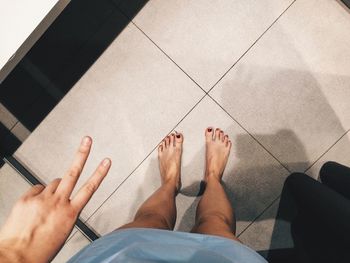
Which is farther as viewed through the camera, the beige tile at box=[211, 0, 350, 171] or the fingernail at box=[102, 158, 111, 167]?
the beige tile at box=[211, 0, 350, 171]

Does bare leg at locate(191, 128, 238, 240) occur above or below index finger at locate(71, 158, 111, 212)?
below

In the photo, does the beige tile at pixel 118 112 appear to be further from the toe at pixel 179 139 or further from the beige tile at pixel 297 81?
the beige tile at pixel 297 81

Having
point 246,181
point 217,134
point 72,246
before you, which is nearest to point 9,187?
point 72,246

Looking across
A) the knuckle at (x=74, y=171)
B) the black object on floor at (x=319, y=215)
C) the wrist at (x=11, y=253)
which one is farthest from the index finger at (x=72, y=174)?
the black object on floor at (x=319, y=215)

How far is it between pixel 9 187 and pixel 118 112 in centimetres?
61

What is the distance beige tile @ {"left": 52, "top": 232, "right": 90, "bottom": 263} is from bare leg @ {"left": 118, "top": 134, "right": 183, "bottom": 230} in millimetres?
378

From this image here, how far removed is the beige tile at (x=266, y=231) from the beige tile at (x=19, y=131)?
1.09m

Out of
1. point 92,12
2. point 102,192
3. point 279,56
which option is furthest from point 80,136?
point 279,56

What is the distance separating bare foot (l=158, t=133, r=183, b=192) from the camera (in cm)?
148

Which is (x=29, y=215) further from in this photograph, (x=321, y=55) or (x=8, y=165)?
(x=321, y=55)

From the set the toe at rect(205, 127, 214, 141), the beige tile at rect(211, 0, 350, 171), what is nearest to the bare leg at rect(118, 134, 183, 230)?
the toe at rect(205, 127, 214, 141)

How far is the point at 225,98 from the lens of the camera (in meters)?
1.52

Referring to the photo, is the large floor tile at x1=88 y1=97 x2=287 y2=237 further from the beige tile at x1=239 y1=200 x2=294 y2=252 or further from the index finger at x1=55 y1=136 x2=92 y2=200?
the index finger at x1=55 y1=136 x2=92 y2=200

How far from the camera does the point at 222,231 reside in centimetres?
109
